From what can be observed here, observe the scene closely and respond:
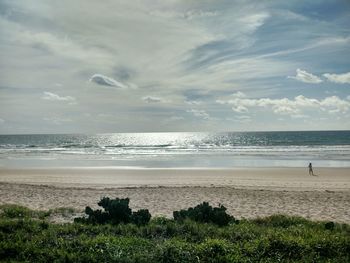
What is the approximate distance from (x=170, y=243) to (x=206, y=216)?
2.64 m

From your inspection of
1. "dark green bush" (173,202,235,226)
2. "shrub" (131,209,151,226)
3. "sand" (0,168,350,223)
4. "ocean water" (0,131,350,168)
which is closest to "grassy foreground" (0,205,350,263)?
"shrub" (131,209,151,226)

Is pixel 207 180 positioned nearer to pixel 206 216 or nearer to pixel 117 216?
pixel 206 216

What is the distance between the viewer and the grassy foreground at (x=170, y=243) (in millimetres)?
6785

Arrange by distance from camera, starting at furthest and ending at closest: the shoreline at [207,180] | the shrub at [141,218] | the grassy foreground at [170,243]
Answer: the shoreline at [207,180] < the shrub at [141,218] < the grassy foreground at [170,243]

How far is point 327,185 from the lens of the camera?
73.7ft

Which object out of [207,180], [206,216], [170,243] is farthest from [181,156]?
[170,243]

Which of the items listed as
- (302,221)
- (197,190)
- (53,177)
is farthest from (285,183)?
(53,177)

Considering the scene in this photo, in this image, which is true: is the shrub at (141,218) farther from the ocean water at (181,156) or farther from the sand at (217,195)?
the ocean water at (181,156)

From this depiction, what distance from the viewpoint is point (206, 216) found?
971 cm

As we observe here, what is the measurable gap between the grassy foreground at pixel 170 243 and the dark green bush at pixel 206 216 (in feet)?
1.51

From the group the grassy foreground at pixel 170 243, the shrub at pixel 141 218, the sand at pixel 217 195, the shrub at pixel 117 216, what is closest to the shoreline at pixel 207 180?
the sand at pixel 217 195

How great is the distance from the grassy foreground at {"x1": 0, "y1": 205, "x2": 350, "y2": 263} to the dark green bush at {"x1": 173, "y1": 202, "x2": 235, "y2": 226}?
46cm

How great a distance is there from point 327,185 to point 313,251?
54.7 feet

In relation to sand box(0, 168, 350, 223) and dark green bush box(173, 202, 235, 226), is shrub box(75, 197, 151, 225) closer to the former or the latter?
dark green bush box(173, 202, 235, 226)
